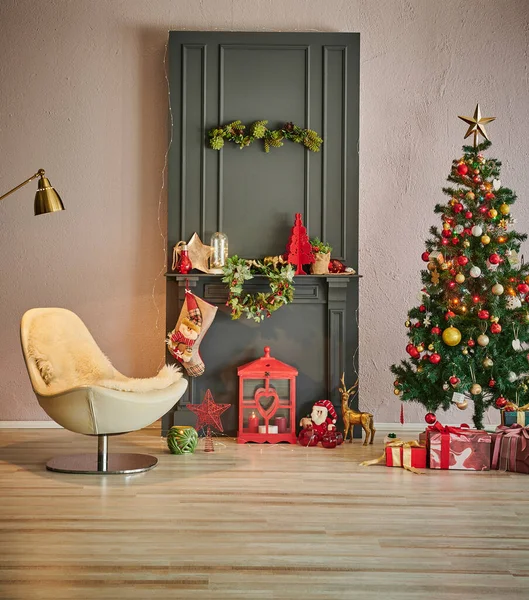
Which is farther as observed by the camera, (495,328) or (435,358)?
(435,358)

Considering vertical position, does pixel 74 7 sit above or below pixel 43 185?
above

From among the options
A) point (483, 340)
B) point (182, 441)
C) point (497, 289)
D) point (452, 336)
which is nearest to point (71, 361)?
point (182, 441)

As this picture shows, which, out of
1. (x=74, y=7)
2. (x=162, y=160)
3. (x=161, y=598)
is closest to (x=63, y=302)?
(x=162, y=160)

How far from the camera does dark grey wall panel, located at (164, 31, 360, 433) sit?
574 centimetres

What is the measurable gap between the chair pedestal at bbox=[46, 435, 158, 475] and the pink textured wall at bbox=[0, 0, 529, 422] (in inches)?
53.1

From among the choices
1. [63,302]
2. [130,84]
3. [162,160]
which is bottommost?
[63,302]

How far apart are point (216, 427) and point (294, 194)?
180 centimetres

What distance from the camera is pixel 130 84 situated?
6035 millimetres

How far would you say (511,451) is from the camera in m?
4.73

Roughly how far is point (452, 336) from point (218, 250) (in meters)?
1.79

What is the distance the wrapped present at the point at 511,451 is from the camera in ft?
15.4

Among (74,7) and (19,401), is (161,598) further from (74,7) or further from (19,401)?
(74,7)

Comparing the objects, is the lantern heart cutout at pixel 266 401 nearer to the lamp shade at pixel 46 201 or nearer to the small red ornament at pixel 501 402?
the small red ornament at pixel 501 402

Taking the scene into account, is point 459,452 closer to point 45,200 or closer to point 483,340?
point 483,340
